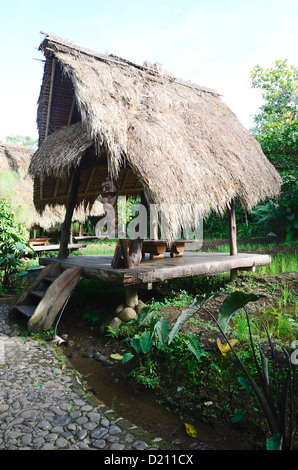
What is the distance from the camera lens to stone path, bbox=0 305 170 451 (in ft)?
5.98

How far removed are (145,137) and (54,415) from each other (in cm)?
333

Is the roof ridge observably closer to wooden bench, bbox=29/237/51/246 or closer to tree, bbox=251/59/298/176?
tree, bbox=251/59/298/176

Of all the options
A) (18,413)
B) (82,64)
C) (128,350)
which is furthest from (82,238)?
(18,413)

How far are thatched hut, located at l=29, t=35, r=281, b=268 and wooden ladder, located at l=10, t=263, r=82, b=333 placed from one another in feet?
4.73

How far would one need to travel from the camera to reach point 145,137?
13.7 feet

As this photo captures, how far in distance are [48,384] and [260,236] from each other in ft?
31.5

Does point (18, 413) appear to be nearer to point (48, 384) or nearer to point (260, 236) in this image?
point (48, 384)

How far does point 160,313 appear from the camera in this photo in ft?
12.7

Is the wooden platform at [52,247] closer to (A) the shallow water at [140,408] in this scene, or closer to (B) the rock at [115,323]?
(B) the rock at [115,323]

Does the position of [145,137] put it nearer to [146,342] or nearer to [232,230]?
[232,230]

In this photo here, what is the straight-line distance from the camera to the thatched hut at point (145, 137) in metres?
3.95

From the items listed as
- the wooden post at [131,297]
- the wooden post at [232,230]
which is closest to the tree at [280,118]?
the wooden post at [232,230]

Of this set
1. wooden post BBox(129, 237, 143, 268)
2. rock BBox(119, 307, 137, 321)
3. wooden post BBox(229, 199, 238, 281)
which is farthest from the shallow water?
wooden post BBox(229, 199, 238, 281)

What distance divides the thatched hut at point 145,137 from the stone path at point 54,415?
6.88 ft
